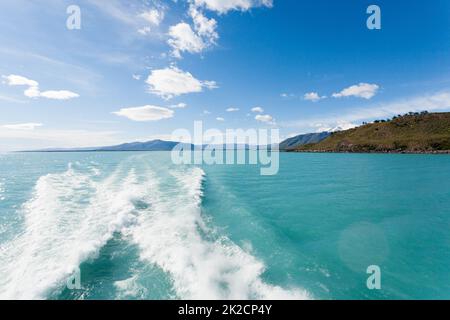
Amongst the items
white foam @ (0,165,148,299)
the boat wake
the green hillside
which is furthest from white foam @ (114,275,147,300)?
the green hillside

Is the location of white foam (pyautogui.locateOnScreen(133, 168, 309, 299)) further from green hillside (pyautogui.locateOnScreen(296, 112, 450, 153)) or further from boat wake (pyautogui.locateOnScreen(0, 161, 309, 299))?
green hillside (pyautogui.locateOnScreen(296, 112, 450, 153))

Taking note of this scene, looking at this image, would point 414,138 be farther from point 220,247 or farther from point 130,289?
point 130,289

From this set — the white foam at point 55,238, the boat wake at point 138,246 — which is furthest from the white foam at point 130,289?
the white foam at point 55,238

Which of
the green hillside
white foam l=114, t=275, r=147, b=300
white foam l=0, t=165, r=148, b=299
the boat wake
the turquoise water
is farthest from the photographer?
the green hillside

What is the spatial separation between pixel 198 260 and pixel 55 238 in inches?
370

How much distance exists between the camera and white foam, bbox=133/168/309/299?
30.8 feet

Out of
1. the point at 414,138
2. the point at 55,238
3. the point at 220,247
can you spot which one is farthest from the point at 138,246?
the point at 414,138

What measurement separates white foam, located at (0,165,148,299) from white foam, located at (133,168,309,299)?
247cm

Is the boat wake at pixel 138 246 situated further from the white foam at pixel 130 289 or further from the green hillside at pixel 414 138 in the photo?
the green hillside at pixel 414 138
